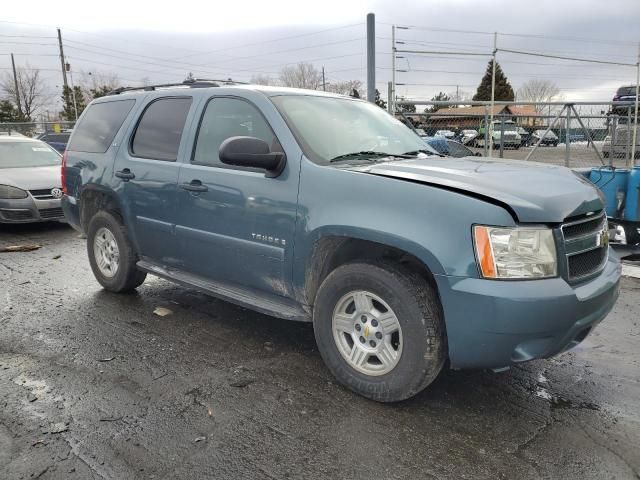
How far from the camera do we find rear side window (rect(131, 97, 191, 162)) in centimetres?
434

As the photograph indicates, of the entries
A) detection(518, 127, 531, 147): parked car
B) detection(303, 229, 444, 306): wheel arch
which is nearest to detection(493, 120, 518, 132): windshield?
detection(518, 127, 531, 147): parked car

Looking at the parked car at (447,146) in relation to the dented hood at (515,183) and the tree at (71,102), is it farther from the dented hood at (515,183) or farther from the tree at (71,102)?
the tree at (71,102)

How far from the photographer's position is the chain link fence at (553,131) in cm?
1058

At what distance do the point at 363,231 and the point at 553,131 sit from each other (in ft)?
30.4

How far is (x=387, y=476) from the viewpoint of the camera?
2.46 meters

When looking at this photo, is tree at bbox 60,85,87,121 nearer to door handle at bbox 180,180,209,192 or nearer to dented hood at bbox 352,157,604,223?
door handle at bbox 180,180,209,192

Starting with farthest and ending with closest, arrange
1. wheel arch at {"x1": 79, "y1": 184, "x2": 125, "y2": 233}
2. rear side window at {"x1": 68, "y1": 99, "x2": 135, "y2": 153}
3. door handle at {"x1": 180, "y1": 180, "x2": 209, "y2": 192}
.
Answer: rear side window at {"x1": 68, "y1": 99, "x2": 135, "y2": 153}, wheel arch at {"x1": 79, "y1": 184, "x2": 125, "y2": 233}, door handle at {"x1": 180, "y1": 180, "x2": 209, "y2": 192}

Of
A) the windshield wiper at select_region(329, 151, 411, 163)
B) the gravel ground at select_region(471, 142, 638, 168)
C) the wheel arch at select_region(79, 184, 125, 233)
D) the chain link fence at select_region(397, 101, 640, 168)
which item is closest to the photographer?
the windshield wiper at select_region(329, 151, 411, 163)

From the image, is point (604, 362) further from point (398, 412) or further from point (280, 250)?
point (280, 250)

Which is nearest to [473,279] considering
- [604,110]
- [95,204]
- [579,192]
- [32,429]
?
[579,192]

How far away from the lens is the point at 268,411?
304cm

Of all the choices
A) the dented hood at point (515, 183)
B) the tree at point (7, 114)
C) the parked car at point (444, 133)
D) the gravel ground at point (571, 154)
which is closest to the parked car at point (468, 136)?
the parked car at point (444, 133)

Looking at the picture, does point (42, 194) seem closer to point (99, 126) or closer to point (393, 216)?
point (99, 126)

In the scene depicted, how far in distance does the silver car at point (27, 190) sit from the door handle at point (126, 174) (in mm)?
4705
